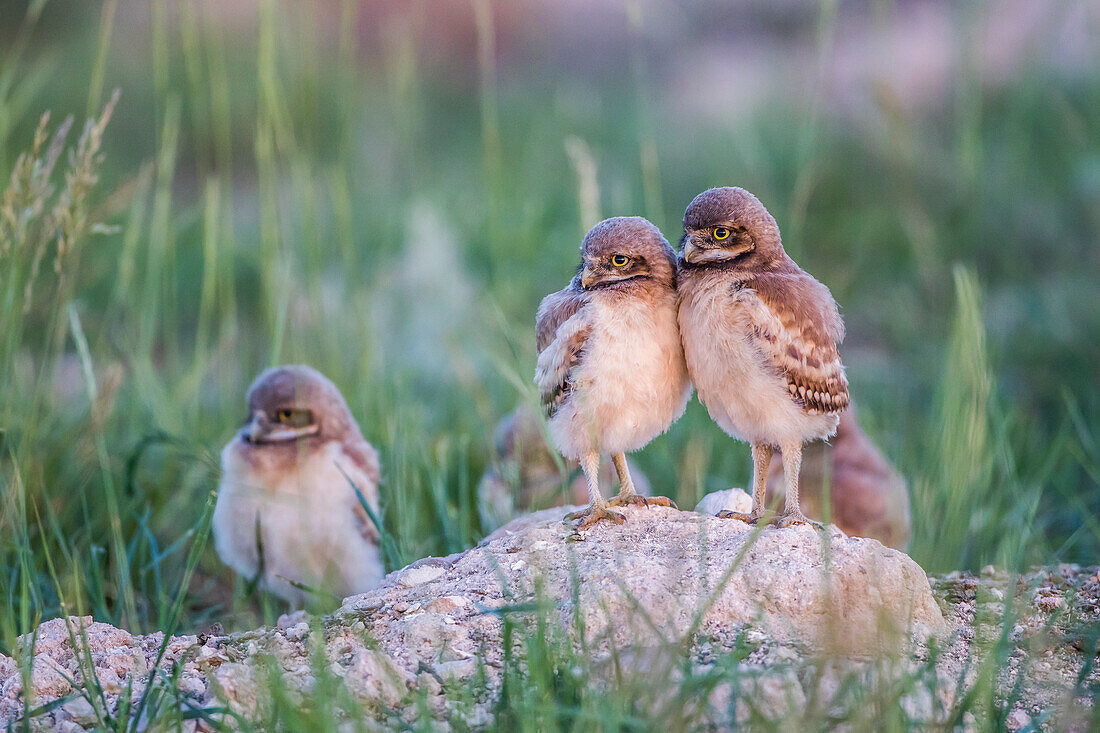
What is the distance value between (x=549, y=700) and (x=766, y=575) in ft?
2.62

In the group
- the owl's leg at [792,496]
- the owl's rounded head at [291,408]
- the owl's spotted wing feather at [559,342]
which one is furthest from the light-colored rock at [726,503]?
the owl's rounded head at [291,408]

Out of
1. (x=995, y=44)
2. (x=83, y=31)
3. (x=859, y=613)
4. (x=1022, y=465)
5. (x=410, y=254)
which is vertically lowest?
(x=1022, y=465)

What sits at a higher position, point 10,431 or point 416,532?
point 10,431

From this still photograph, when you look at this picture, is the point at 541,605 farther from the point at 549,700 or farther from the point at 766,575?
the point at 766,575

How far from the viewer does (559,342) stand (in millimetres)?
3801

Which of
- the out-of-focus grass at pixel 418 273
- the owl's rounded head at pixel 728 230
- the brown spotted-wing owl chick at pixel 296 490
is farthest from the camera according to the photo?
the brown spotted-wing owl chick at pixel 296 490

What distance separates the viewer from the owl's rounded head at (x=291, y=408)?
5.34 metres

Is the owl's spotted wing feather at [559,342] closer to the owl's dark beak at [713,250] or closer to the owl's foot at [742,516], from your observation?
the owl's dark beak at [713,250]

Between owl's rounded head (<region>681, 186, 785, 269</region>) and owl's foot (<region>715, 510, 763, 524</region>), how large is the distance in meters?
0.84

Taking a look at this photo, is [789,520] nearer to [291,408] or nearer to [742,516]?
[742,516]

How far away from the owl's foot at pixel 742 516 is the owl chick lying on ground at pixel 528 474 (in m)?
1.48

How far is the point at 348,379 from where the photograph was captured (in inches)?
244

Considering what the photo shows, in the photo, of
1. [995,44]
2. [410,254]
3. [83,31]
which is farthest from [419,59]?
[995,44]

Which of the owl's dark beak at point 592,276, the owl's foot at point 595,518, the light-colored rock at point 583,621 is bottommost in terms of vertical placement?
the light-colored rock at point 583,621
